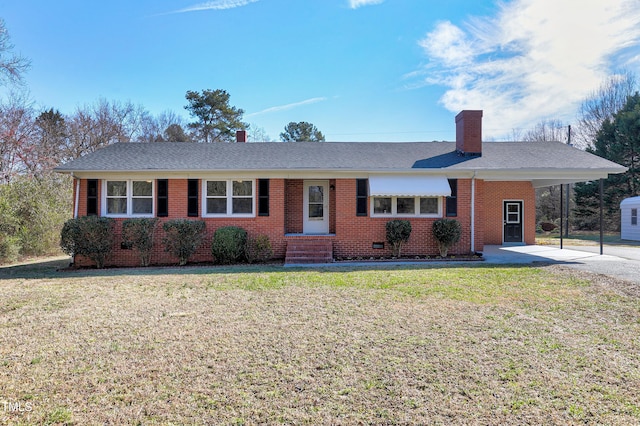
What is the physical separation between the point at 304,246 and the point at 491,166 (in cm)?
747

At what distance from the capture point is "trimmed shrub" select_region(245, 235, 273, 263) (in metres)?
12.4

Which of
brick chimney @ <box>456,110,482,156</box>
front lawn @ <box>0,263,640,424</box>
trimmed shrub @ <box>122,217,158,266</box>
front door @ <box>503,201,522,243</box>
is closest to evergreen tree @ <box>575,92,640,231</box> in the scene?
front door @ <box>503,201,522,243</box>

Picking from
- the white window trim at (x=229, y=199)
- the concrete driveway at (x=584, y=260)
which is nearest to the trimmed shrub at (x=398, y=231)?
the concrete driveway at (x=584, y=260)

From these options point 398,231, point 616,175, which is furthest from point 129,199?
point 616,175

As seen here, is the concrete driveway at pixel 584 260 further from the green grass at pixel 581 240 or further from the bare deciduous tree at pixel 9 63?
the bare deciduous tree at pixel 9 63

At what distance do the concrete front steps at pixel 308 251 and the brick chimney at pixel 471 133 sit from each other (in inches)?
276

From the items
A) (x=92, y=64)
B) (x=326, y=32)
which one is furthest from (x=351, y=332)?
(x=92, y=64)

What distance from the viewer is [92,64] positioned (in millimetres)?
23078

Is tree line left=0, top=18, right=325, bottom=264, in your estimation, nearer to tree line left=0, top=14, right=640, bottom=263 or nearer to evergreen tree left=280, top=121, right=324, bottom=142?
tree line left=0, top=14, right=640, bottom=263

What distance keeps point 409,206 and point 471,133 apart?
4.34m

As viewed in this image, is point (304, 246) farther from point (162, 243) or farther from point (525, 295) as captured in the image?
point (525, 295)

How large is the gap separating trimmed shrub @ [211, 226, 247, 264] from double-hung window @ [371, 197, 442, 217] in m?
5.13

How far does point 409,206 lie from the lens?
13.3 metres

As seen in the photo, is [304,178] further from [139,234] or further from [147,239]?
[139,234]
